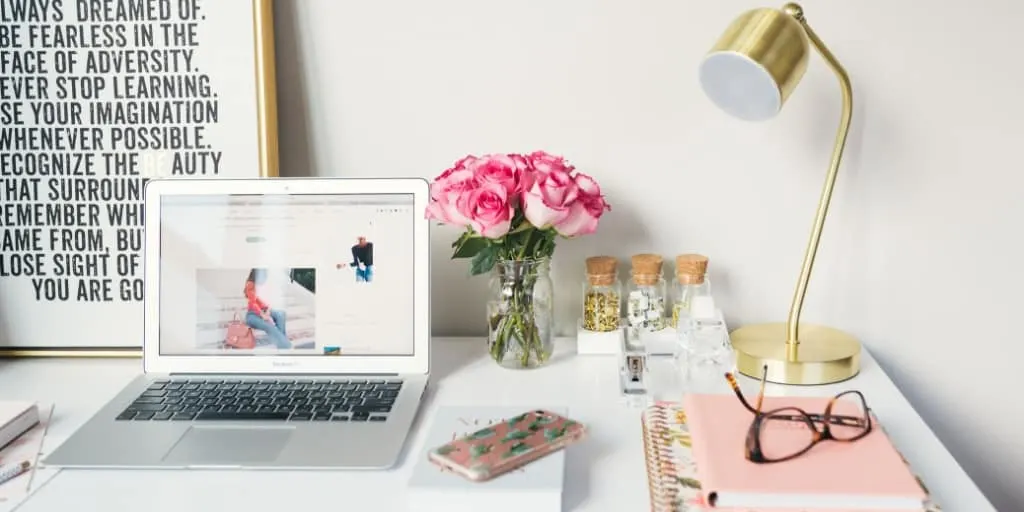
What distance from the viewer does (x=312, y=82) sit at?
1243mm

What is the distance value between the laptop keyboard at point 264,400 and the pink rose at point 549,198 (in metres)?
0.26

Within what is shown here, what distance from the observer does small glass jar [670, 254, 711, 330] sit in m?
1.18

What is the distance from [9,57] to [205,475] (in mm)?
699

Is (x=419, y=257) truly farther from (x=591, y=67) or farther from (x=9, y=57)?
(x=9, y=57)

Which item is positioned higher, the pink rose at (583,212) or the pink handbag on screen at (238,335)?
the pink rose at (583,212)

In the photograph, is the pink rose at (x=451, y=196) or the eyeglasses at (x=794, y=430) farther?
the pink rose at (x=451, y=196)

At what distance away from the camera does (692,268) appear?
1.18m

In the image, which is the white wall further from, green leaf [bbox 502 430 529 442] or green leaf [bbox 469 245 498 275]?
green leaf [bbox 502 430 529 442]

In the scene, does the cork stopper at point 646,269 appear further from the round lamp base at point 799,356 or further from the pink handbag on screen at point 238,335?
the pink handbag on screen at point 238,335

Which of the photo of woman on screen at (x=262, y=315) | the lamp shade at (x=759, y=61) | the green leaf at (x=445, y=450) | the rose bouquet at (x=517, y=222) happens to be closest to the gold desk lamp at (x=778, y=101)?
the lamp shade at (x=759, y=61)

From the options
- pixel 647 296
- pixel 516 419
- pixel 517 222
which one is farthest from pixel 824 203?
pixel 516 419

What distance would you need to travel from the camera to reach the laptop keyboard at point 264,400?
0.98 m

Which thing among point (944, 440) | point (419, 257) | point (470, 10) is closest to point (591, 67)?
point (470, 10)

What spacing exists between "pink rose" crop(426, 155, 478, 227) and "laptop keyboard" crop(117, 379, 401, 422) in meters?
0.21
